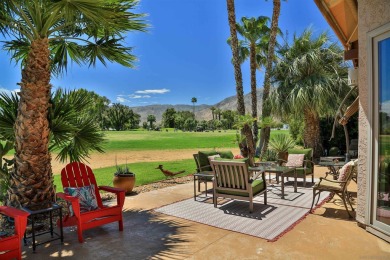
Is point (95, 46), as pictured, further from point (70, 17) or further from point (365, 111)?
point (365, 111)

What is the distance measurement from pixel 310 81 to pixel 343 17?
7.14 m

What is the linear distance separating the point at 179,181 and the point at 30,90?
18.2 ft

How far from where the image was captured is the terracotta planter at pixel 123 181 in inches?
277

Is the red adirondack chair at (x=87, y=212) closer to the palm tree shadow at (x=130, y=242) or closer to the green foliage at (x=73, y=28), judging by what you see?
the palm tree shadow at (x=130, y=242)

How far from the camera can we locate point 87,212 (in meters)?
4.31

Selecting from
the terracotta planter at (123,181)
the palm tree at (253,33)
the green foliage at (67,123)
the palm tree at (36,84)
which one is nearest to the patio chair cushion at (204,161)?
the terracotta planter at (123,181)

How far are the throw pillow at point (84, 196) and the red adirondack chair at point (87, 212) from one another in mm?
181

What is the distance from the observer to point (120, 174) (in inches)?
281

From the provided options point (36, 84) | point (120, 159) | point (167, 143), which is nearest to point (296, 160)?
point (36, 84)

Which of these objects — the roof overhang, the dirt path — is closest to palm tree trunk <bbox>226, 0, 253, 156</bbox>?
the roof overhang

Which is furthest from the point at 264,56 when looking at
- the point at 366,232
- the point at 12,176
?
the point at 12,176

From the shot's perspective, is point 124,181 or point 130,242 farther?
point 124,181

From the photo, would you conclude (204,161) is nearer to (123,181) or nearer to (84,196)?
(123,181)

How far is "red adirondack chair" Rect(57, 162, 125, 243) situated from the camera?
13.7 feet
